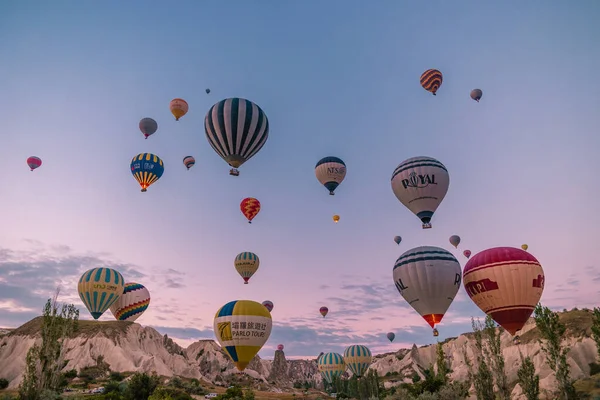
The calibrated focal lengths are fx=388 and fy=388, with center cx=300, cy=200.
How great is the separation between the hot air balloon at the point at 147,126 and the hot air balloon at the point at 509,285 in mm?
37497

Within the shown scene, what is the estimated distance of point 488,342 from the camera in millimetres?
25031

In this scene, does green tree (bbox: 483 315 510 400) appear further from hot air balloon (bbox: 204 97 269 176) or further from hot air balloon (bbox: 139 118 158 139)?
hot air balloon (bbox: 139 118 158 139)

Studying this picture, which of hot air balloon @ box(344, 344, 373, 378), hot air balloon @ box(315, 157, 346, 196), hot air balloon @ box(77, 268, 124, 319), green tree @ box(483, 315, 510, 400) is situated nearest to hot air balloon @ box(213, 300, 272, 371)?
green tree @ box(483, 315, 510, 400)

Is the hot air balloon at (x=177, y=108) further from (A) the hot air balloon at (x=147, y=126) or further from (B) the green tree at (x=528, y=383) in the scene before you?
(B) the green tree at (x=528, y=383)

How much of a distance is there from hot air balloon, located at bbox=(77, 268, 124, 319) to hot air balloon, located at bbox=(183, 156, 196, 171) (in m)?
17.4

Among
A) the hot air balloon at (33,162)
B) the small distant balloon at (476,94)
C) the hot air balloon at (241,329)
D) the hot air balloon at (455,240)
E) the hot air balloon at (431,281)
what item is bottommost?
the hot air balloon at (241,329)

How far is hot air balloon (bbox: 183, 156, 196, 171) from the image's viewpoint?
5211cm

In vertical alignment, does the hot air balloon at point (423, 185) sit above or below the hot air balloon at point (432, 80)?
below

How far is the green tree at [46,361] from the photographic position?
1803cm

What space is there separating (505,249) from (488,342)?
7.31 metres

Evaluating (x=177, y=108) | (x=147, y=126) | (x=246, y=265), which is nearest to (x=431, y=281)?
(x=246, y=265)

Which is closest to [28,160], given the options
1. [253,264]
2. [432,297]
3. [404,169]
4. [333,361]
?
[253,264]

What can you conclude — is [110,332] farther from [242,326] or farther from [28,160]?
[242,326]

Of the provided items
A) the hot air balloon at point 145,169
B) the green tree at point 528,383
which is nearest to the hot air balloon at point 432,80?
the green tree at point 528,383
